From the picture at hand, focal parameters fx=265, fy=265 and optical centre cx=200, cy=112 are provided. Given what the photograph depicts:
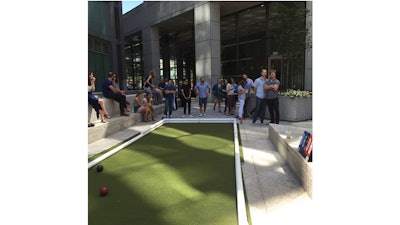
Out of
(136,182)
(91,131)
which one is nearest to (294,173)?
(136,182)

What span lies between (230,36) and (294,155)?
20991 mm

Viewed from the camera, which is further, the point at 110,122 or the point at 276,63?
the point at 276,63

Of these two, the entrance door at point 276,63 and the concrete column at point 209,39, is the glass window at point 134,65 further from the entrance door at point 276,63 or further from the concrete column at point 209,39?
the entrance door at point 276,63

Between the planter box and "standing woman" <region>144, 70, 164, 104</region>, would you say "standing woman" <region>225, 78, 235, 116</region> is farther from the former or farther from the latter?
"standing woman" <region>144, 70, 164, 104</region>

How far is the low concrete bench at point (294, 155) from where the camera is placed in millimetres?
3592

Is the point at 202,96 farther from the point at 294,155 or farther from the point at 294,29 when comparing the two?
the point at 294,155

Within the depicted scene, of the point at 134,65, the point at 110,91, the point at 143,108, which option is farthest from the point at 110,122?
the point at 134,65

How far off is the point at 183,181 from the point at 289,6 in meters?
14.1

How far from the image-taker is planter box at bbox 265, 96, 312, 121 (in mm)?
10094

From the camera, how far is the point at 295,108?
10094mm

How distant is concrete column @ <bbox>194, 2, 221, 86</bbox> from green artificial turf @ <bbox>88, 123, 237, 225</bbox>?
12674mm
